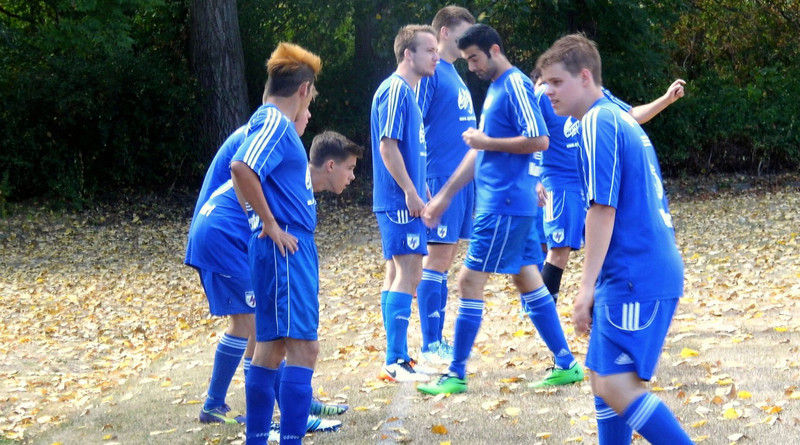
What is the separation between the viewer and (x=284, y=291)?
4.26 metres

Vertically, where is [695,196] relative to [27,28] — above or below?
below

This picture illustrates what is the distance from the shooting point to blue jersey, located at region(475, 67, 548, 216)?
548 cm

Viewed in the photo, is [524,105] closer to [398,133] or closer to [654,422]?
[398,133]

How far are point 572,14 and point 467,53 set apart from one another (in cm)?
1419

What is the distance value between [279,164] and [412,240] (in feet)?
5.87

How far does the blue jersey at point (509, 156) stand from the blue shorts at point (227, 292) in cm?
141

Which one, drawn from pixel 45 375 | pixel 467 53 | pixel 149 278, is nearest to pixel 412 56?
pixel 467 53

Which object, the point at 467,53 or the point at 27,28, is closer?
the point at 467,53

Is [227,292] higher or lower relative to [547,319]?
higher

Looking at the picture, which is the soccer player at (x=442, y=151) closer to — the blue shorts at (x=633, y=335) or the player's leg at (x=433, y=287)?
the player's leg at (x=433, y=287)

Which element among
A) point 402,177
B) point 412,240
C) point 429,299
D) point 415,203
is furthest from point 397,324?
point 402,177

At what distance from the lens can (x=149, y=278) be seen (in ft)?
41.5

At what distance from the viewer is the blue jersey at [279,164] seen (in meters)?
4.24

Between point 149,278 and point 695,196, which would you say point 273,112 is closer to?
point 149,278
